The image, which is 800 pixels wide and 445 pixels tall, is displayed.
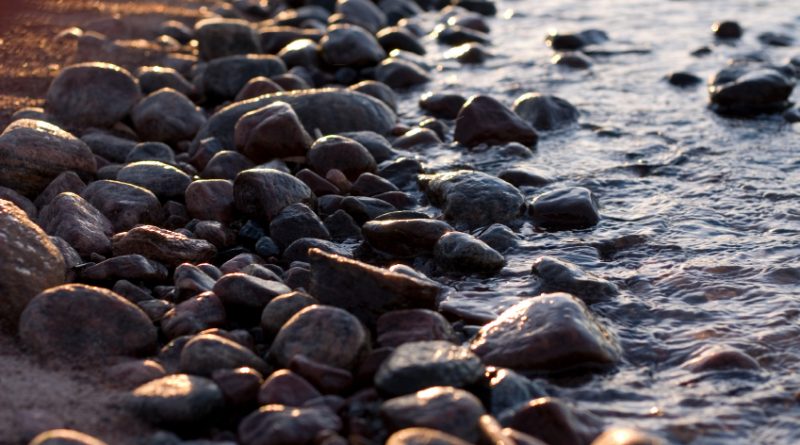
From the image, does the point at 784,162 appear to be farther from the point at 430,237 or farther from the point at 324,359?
the point at 324,359

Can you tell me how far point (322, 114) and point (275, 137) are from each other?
607mm

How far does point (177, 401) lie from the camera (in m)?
2.64

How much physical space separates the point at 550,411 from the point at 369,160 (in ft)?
8.24

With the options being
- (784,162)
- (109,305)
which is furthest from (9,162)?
(784,162)

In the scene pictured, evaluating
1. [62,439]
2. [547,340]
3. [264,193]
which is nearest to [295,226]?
[264,193]

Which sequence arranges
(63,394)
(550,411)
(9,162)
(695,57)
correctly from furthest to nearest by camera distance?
(695,57), (9,162), (63,394), (550,411)

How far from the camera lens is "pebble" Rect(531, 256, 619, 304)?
357 cm

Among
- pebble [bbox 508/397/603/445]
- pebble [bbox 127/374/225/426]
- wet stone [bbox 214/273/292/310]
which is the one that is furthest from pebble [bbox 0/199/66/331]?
pebble [bbox 508/397/603/445]

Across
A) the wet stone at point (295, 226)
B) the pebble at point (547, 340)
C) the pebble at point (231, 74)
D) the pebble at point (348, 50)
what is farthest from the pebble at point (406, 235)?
the pebble at point (348, 50)

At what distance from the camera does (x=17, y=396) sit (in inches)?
108

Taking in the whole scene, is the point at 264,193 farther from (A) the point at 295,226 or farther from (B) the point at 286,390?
(B) the point at 286,390

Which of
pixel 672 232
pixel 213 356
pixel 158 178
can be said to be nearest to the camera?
pixel 213 356

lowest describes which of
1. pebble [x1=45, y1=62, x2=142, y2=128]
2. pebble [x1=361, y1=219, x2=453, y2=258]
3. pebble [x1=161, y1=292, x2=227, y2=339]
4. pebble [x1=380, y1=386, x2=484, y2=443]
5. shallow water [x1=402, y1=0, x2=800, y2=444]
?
shallow water [x1=402, y1=0, x2=800, y2=444]

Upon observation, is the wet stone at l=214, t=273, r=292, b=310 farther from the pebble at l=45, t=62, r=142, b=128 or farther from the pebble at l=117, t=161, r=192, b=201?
the pebble at l=45, t=62, r=142, b=128
